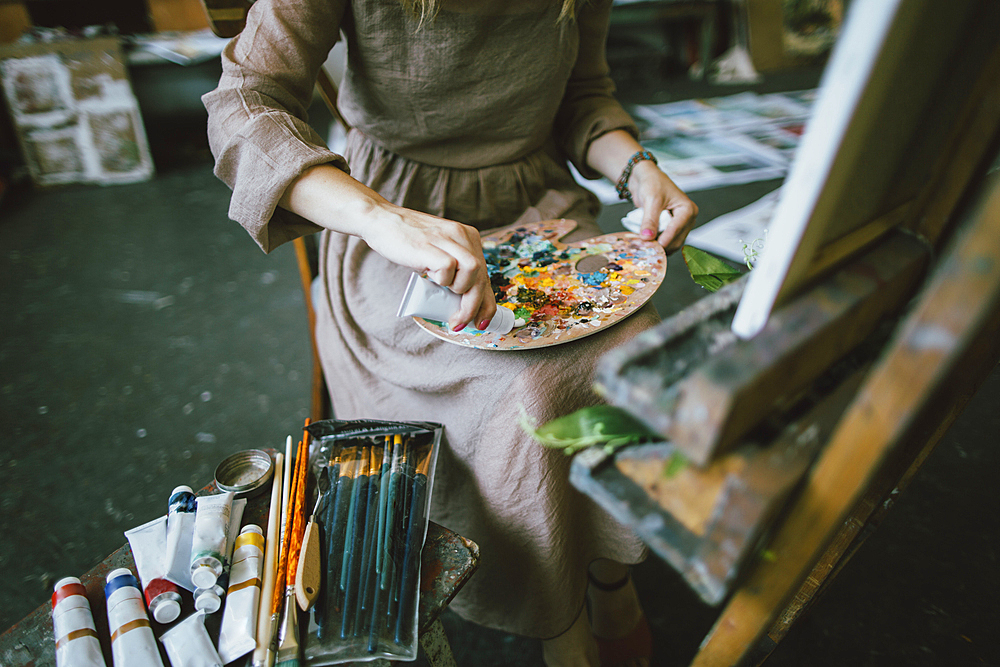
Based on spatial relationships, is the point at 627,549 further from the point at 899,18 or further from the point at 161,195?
the point at 161,195

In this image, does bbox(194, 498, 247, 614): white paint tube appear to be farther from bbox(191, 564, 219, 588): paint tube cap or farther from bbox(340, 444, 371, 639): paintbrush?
bbox(340, 444, 371, 639): paintbrush

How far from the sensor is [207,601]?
51 centimetres

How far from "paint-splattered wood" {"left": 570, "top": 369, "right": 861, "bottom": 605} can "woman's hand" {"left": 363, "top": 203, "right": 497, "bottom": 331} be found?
21cm

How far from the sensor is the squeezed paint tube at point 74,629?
474mm

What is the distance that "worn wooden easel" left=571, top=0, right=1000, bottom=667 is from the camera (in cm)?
26

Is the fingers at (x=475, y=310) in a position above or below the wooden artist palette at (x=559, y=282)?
above

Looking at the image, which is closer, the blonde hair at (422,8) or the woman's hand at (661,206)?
the blonde hair at (422,8)

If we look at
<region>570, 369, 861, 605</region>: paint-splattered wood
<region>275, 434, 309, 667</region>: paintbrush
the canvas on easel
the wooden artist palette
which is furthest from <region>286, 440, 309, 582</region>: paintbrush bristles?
the canvas on easel

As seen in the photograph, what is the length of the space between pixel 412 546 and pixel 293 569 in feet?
0.36

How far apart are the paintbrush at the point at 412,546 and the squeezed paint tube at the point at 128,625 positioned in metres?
0.20

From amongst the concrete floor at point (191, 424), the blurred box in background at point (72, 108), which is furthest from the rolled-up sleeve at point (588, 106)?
the blurred box in background at point (72, 108)

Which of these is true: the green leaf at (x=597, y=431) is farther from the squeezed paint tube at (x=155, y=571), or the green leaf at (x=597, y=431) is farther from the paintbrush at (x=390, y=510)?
the squeezed paint tube at (x=155, y=571)

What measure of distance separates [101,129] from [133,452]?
1.83 metres

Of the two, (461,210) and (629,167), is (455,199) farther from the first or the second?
(629,167)
